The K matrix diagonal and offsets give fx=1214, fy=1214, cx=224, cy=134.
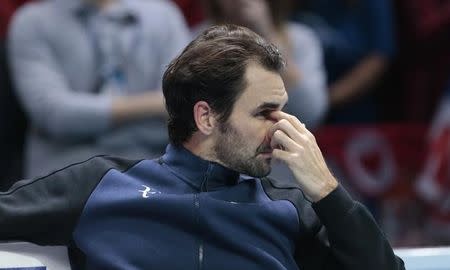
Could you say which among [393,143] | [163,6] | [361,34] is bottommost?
[393,143]

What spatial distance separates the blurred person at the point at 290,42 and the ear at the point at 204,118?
1647 millimetres

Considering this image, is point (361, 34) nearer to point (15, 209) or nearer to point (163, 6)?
point (163, 6)

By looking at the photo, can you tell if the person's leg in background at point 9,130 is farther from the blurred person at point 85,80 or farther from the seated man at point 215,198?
the seated man at point 215,198

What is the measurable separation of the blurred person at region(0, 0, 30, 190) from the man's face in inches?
67.9

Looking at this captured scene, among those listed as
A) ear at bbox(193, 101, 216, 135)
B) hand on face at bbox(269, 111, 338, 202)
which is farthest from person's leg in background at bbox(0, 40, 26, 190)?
hand on face at bbox(269, 111, 338, 202)

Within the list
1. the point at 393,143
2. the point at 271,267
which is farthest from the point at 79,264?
the point at 393,143

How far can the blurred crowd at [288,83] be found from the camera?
3930 millimetres

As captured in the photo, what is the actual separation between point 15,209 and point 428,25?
2.84 metres

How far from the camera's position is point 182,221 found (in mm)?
2461

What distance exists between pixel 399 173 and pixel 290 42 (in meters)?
0.79

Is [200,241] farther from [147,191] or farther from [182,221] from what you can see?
[147,191]

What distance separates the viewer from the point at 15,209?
2418 mm

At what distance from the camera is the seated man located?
2410 mm

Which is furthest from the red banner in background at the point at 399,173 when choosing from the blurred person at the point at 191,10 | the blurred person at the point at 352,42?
the blurred person at the point at 191,10
